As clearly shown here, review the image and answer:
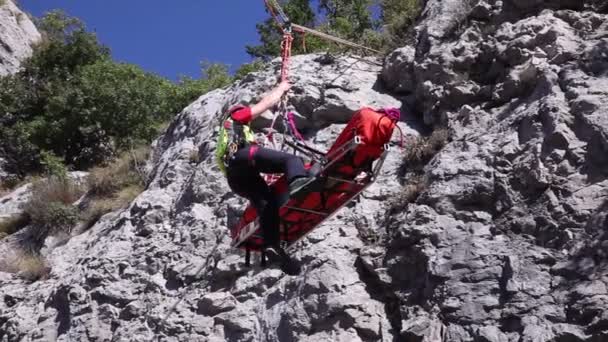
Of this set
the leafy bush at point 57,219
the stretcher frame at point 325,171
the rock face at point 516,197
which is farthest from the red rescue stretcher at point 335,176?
the leafy bush at point 57,219

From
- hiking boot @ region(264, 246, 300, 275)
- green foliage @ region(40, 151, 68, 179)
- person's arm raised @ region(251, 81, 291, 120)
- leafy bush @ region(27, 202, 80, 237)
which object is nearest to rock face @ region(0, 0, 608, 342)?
leafy bush @ region(27, 202, 80, 237)

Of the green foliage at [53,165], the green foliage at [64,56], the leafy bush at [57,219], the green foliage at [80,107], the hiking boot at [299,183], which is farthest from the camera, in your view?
the green foliage at [64,56]

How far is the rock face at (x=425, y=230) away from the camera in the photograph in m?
8.21

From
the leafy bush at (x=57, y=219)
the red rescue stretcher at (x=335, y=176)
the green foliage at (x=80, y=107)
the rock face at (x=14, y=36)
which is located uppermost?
the rock face at (x=14, y=36)

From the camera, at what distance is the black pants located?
7895 mm

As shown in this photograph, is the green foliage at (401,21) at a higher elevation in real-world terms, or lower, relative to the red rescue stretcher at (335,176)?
higher

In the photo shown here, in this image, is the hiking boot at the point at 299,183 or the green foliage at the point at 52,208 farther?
the green foliage at the point at 52,208

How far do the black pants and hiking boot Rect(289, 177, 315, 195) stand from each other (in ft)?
0.14

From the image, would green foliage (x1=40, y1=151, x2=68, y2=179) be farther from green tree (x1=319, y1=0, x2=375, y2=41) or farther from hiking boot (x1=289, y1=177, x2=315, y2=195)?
hiking boot (x1=289, y1=177, x2=315, y2=195)

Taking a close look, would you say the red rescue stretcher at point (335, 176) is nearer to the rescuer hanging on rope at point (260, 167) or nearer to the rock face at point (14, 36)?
the rescuer hanging on rope at point (260, 167)

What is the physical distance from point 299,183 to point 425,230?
1731mm

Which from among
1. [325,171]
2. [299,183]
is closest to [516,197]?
[325,171]

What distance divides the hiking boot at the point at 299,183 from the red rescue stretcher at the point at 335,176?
5cm

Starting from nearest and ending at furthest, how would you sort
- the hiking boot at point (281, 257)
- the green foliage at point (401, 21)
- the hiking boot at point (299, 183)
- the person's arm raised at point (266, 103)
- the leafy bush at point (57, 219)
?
the hiking boot at point (299, 183) < the person's arm raised at point (266, 103) < the hiking boot at point (281, 257) < the green foliage at point (401, 21) < the leafy bush at point (57, 219)
